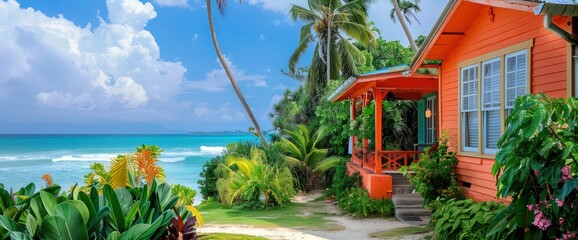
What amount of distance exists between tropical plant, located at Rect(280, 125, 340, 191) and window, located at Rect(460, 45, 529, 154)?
988 cm

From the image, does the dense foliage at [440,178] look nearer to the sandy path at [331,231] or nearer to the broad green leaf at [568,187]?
the sandy path at [331,231]

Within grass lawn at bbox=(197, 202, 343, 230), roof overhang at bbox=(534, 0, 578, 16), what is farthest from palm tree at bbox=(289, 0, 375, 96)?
roof overhang at bbox=(534, 0, 578, 16)

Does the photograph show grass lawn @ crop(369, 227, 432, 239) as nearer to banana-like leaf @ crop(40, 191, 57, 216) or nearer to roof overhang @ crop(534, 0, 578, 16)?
roof overhang @ crop(534, 0, 578, 16)

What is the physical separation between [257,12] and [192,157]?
166 feet

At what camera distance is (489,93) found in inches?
331

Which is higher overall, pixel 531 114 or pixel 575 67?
pixel 575 67

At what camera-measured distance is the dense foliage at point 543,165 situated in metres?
4.88

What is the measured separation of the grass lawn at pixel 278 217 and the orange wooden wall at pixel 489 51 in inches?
114

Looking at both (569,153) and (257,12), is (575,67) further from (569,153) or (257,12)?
(257,12)

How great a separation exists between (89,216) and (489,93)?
263 inches

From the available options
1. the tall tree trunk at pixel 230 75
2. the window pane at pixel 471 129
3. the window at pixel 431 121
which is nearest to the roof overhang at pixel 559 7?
the window pane at pixel 471 129

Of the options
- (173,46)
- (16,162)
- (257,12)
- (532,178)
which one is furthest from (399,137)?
(257,12)

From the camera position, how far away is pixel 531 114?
493 cm

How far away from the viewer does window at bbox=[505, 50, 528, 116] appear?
7.55 m
